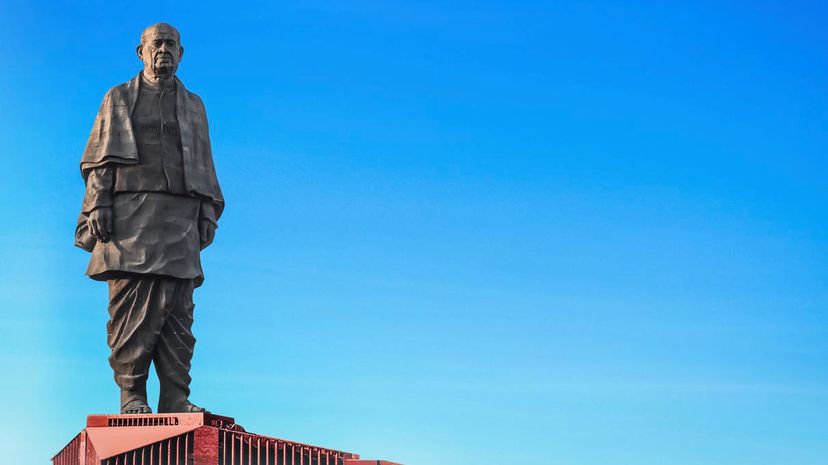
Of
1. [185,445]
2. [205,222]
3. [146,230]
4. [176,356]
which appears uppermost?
[205,222]

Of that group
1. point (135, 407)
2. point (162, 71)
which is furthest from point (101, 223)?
point (135, 407)

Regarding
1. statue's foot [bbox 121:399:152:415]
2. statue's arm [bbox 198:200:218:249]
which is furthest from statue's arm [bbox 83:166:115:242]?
statue's foot [bbox 121:399:152:415]

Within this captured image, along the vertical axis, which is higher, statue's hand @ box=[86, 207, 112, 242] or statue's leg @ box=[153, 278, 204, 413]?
statue's hand @ box=[86, 207, 112, 242]

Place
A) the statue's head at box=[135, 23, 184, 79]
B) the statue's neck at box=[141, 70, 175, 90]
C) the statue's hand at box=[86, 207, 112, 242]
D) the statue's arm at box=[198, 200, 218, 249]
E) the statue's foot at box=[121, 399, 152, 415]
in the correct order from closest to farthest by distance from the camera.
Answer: the statue's foot at box=[121, 399, 152, 415]
the statue's hand at box=[86, 207, 112, 242]
the statue's head at box=[135, 23, 184, 79]
the statue's neck at box=[141, 70, 175, 90]
the statue's arm at box=[198, 200, 218, 249]

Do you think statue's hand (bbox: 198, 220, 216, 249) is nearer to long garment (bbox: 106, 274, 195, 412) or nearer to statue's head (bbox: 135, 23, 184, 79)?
long garment (bbox: 106, 274, 195, 412)

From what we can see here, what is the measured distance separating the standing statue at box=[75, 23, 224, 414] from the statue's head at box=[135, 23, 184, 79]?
1 centimetres

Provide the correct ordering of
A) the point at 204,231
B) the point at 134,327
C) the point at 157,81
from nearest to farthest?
Answer: the point at 134,327 < the point at 157,81 < the point at 204,231

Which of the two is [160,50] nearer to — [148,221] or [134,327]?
[148,221]

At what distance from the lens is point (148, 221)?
18.1 metres

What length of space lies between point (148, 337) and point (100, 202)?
6.32 ft

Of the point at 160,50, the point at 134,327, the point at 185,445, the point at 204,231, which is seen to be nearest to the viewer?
the point at 185,445

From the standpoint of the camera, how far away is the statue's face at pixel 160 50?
60.8ft

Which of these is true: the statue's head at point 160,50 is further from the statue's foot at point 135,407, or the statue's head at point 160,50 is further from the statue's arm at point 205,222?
the statue's foot at point 135,407

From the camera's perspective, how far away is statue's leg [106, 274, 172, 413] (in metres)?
17.9
